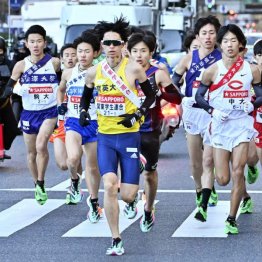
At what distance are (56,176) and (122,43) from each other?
6.75m

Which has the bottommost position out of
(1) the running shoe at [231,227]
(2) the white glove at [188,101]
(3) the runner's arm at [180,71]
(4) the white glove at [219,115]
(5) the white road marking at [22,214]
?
(5) the white road marking at [22,214]

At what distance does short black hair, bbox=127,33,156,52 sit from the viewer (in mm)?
11891

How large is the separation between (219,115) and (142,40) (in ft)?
3.81

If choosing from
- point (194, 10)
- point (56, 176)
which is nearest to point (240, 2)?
point (194, 10)

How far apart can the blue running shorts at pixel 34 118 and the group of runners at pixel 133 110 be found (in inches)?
0.5

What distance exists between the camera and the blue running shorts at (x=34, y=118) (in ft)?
47.1

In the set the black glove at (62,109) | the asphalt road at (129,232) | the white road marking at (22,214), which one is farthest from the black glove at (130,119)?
the black glove at (62,109)

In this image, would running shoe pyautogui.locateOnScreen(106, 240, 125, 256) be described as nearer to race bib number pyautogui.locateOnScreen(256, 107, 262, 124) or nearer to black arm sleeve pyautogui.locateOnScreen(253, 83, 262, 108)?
black arm sleeve pyautogui.locateOnScreen(253, 83, 262, 108)

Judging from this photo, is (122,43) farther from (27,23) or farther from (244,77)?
(27,23)

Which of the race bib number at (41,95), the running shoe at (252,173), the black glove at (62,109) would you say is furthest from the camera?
the race bib number at (41,95)

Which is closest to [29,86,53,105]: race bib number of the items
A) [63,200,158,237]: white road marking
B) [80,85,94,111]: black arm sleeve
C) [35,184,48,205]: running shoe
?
[35,184,48,205]: running shoe

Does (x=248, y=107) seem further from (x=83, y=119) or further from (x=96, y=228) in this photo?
(x=96, y=228)

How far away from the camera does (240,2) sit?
13650 centimetres

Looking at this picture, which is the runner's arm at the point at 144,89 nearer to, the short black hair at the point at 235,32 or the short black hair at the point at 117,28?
the short black hair at the point at 117,28
